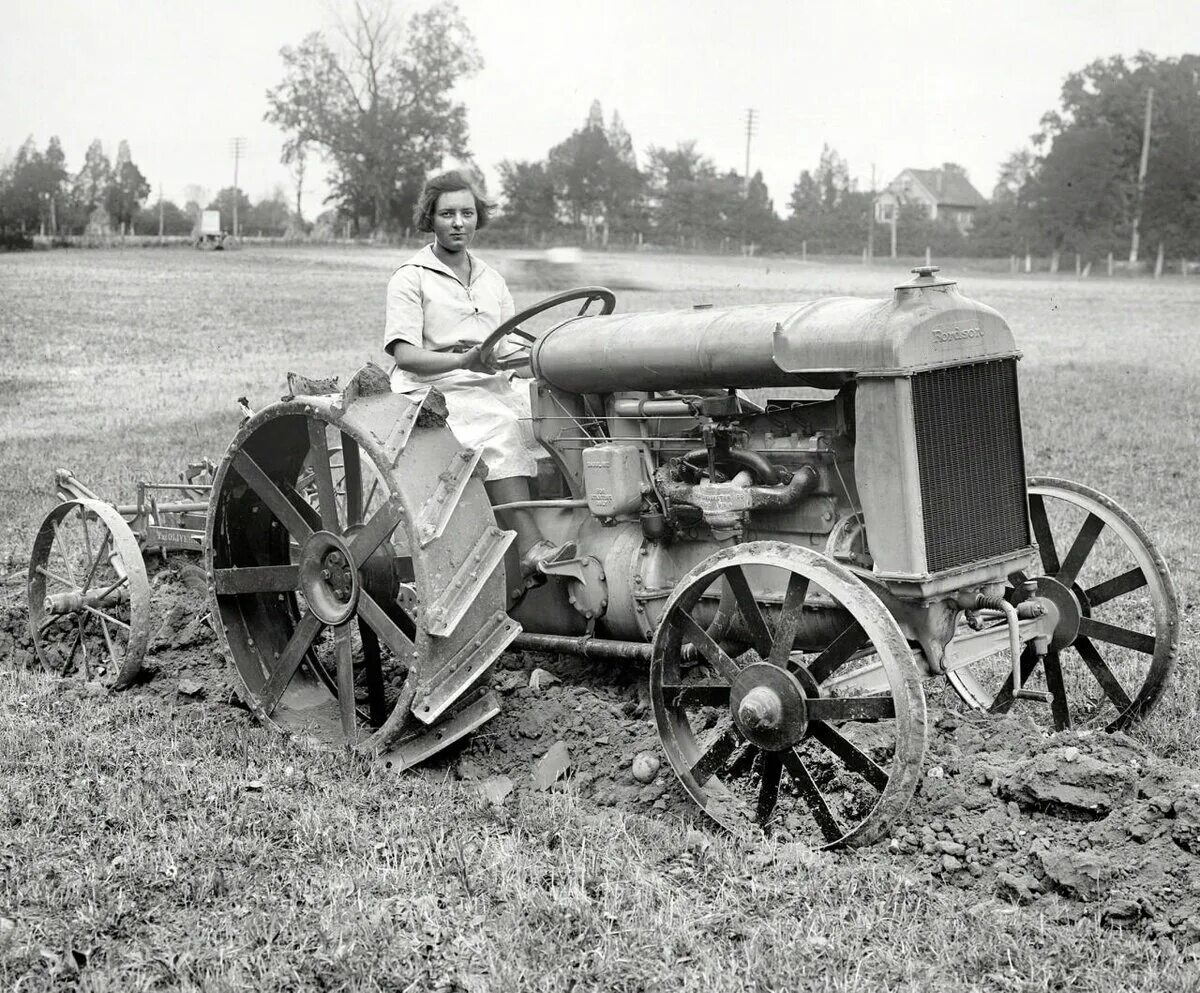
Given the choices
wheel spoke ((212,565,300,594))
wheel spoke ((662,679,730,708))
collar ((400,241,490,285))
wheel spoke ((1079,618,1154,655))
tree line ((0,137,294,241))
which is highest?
tree line ((0,137,294,241))

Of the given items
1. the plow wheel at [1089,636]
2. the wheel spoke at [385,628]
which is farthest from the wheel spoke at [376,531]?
the plow wheel at [1089,636]

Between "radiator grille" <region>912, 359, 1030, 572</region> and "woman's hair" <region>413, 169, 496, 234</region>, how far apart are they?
2147 millimetres

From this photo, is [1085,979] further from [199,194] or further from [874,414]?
[199,194]

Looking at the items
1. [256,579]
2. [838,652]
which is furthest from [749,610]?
[256,579]

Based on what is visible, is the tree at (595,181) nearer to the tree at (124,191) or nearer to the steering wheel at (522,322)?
the tree at (124,191)

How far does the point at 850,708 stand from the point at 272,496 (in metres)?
2.29

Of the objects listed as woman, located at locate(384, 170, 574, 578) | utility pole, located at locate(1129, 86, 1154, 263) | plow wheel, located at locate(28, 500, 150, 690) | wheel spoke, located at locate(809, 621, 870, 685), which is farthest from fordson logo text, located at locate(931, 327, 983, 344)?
utility pole, located at locate(1129, 86, 1154, 263)

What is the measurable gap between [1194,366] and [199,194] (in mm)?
30454

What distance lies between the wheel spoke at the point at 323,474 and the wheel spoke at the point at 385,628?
30 centimetres

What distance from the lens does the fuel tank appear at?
378 centimetres

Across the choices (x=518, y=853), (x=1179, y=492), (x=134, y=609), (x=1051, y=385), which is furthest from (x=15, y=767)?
(x=1051, y=385)

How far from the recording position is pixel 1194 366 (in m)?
17.0

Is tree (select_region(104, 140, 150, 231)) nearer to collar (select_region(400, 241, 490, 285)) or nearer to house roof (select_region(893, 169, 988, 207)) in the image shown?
collar (select_region(400, 241, 490, 285))

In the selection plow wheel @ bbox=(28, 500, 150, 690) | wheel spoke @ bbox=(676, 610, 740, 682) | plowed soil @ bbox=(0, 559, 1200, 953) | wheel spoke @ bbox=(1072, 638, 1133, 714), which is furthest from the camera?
plow wheel @ bbox=(28, 500, 150, 690)
